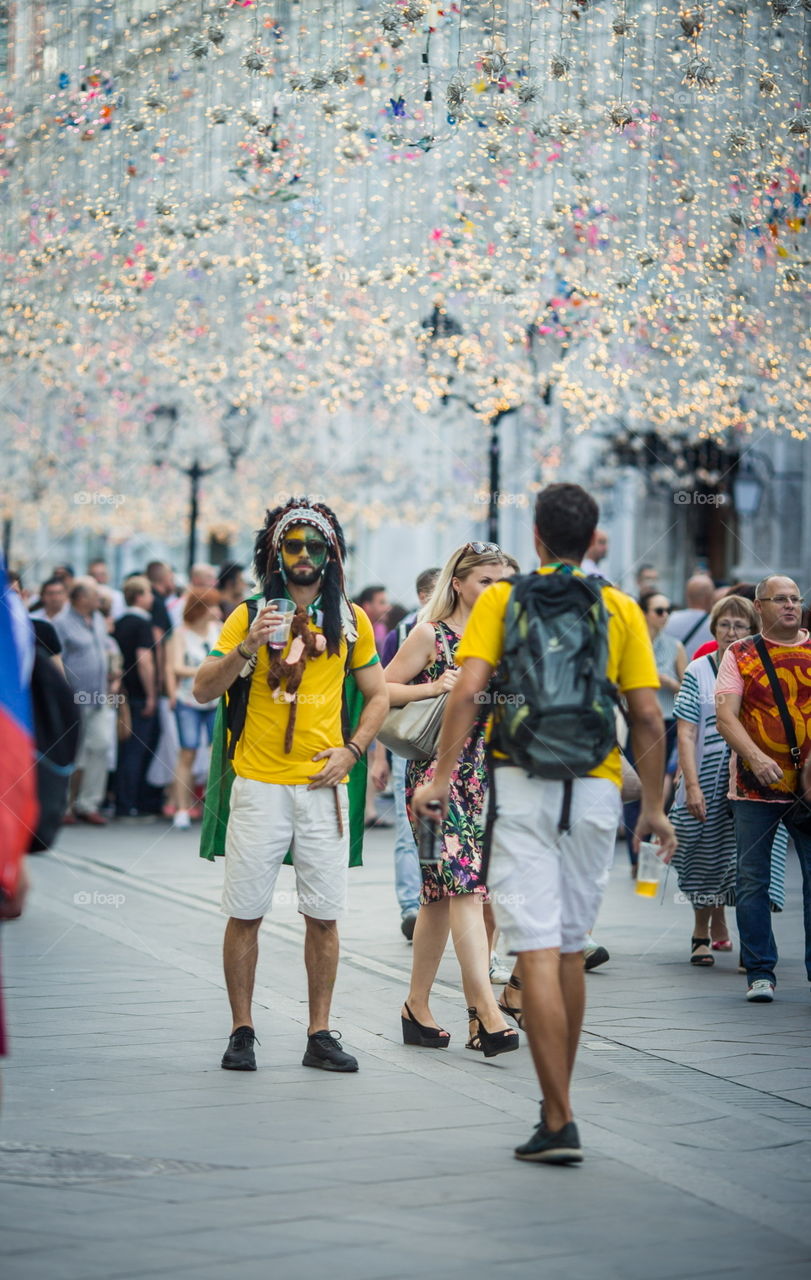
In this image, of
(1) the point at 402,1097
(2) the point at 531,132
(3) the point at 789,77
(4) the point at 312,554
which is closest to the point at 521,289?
(2) the point at 531,132

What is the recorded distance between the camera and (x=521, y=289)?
12234 millimetres

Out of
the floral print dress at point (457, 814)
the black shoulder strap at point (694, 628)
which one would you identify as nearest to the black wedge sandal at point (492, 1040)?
the floral print dress at point (457, 814)

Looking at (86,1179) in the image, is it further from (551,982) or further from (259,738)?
(259,738)

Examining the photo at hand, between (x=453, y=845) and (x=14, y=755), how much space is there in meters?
2.94

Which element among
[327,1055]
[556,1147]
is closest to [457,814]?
[327,1055]

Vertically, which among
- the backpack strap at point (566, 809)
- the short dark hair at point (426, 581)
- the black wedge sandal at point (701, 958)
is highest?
the short dark hair at point (426, 581)

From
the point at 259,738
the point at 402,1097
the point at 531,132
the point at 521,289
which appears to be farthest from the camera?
the point at 521,289

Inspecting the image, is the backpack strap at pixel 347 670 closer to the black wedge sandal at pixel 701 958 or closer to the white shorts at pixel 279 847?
the white shorts at pixel 279 847

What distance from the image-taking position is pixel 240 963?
590cm

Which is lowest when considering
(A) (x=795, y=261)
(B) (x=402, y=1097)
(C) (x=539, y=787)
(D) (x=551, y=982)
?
(B) (x=402, y=1097)

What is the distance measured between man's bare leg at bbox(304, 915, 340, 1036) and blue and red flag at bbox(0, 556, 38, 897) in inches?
88.6

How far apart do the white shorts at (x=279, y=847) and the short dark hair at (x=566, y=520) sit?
137cm

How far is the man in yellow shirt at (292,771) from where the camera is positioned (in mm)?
5828

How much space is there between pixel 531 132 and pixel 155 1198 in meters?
7.57
